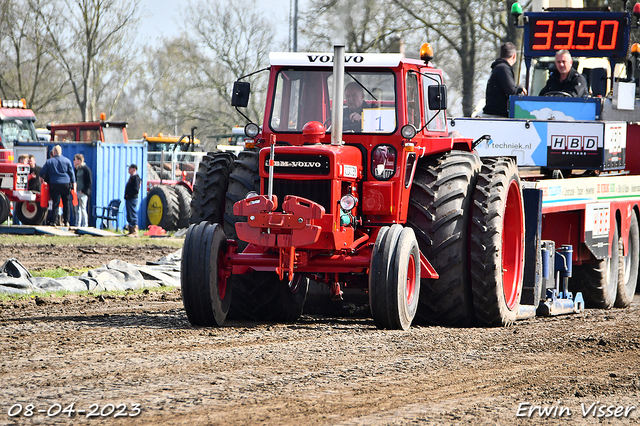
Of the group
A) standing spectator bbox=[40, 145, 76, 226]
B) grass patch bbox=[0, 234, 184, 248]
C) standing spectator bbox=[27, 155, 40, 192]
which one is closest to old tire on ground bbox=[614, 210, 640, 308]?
grass patch bbox=[0, 234, 184, 248]

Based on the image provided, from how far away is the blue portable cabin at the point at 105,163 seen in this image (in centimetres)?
2395

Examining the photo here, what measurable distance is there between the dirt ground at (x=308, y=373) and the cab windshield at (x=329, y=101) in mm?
1804

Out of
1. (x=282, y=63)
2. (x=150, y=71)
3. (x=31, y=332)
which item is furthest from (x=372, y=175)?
(x=150, y=71)

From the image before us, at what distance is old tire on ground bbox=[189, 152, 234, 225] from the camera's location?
805 centimetres

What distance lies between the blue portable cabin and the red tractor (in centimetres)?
1634

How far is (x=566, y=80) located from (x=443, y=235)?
552 centimetres

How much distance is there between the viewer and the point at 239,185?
7.92m

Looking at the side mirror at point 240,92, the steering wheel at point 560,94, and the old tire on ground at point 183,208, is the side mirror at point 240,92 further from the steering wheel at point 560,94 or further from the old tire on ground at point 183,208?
the old tire on ground at point 183,208

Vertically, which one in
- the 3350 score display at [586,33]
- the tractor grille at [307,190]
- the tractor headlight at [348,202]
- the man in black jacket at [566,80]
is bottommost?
the tractor headlight at [348,202]

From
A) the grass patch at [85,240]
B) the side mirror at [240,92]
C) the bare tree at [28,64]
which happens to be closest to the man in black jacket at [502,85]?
the side mirror at [240,92]

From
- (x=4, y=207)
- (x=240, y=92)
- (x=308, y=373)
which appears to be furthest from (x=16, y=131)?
(x=308, y=373)

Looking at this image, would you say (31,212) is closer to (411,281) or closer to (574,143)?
(574,143)

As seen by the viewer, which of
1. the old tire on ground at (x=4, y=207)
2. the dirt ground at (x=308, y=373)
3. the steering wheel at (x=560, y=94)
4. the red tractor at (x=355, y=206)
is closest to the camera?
the dirt ground at (x=308, y=373)

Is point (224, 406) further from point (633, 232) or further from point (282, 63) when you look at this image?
point (633, 232)
